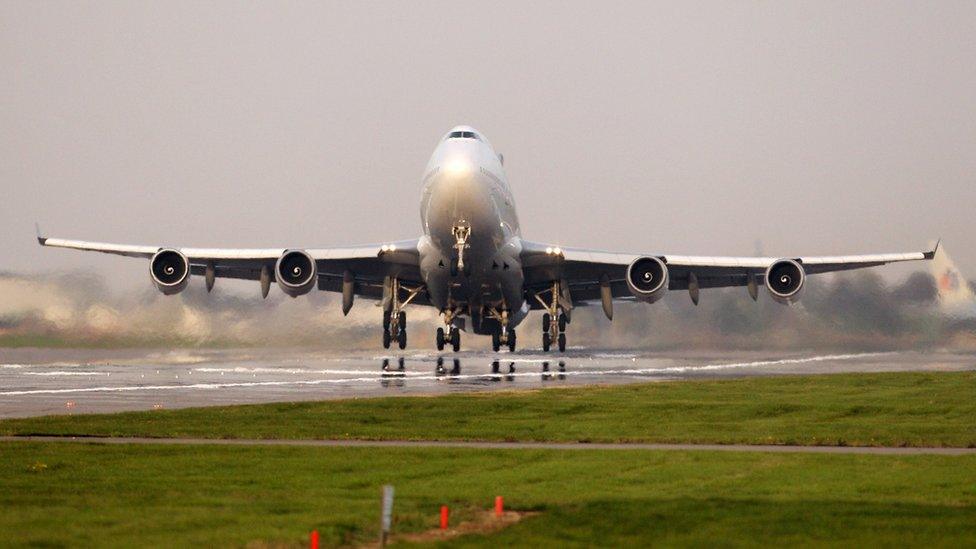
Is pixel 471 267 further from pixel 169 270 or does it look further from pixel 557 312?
pixel 169 270

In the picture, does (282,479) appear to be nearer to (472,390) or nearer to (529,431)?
(529,431)

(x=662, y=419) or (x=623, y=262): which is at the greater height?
(x=623, y=262)

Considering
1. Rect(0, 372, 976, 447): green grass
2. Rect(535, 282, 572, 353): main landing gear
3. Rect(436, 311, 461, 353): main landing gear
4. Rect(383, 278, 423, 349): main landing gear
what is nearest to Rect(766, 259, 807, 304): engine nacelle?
Rect(535, 282, 572, 353): main landing gear

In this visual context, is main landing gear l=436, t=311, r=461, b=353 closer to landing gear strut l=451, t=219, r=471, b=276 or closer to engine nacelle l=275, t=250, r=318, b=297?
engine nacelle l=275, t=250, r=318, b=297

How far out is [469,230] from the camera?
44188 mm

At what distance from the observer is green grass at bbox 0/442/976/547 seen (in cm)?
1405

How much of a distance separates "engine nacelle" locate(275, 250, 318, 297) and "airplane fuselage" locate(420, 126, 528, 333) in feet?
13.4

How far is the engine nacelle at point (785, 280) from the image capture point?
48.5m

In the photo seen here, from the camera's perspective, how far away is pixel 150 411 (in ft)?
93.8

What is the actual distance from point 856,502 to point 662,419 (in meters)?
11.4

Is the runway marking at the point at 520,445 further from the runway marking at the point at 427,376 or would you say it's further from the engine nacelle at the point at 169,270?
the engine nacelle at the point at 169,270

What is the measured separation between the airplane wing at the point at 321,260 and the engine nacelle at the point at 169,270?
1.20 feet

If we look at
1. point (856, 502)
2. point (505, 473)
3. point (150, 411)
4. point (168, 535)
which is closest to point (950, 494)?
point (856, 502)

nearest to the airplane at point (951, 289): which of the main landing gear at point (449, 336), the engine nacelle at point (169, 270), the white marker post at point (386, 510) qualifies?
the main landing gear at point (449, 336)
